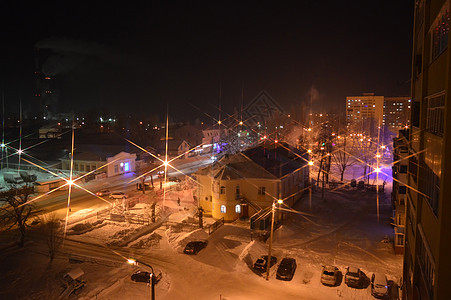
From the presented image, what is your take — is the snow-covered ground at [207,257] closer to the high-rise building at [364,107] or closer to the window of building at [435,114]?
the window of building at [435,114]

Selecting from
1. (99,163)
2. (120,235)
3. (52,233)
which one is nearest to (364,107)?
(99,163)

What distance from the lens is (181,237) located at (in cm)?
2461

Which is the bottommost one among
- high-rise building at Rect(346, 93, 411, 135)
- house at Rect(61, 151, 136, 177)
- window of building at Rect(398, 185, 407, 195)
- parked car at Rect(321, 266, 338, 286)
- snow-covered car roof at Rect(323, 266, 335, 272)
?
parked car at Rect(321, 266, 338, 286)

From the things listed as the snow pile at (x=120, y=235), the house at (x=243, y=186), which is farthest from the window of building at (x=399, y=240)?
the snow pile at (x=120, y=235)

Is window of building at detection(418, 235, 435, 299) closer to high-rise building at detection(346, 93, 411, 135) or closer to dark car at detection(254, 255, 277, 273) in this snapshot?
dark car at detection(254, 255, 277, 273)

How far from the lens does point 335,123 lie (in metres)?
83.2

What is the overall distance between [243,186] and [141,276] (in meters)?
14.2

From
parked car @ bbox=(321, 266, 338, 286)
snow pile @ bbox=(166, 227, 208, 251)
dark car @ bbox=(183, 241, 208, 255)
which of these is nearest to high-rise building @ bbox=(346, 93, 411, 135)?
snow pile @ bbox=(166, 227, 208, 251)

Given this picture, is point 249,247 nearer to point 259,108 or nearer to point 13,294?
point 13,294

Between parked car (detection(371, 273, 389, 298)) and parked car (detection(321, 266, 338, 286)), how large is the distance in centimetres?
197

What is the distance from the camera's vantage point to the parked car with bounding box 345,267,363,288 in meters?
17.3

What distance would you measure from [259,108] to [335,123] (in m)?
40.8

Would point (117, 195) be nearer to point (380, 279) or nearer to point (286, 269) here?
point (286, 269)

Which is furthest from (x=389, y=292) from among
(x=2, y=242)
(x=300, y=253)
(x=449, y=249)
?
(x=2, y=242)
